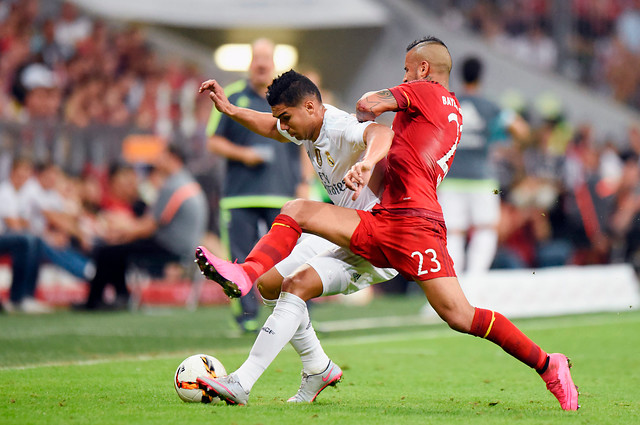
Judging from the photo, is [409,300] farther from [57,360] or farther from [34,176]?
[57,360]

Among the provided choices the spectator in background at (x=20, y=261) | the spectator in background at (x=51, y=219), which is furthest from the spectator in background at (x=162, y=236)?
the spectator in background at (x=20, y=261)

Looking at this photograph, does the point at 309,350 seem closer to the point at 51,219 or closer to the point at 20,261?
the point at 20,261

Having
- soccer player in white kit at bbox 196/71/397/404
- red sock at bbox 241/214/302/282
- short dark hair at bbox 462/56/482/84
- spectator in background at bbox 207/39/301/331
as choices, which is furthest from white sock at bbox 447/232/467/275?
red sock at bbox 241/214/302/282

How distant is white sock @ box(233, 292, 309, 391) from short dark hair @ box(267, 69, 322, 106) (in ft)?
3.49

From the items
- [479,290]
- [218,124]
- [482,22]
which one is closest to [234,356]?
[218,124]

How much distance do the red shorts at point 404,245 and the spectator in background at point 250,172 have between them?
3.72 metres

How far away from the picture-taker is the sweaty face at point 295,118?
520cm

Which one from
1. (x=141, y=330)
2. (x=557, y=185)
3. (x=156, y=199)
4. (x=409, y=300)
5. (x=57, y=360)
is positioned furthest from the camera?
(x=557, y=185)

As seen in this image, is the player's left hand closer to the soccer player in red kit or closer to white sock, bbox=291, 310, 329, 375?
the soccer player in red kit

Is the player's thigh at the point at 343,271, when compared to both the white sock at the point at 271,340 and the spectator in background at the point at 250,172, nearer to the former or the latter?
the white sock at the point at 271,340

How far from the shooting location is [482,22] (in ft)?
71.6

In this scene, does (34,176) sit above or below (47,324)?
above

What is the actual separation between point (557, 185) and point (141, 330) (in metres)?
8.82

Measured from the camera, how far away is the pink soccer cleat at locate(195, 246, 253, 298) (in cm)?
456
